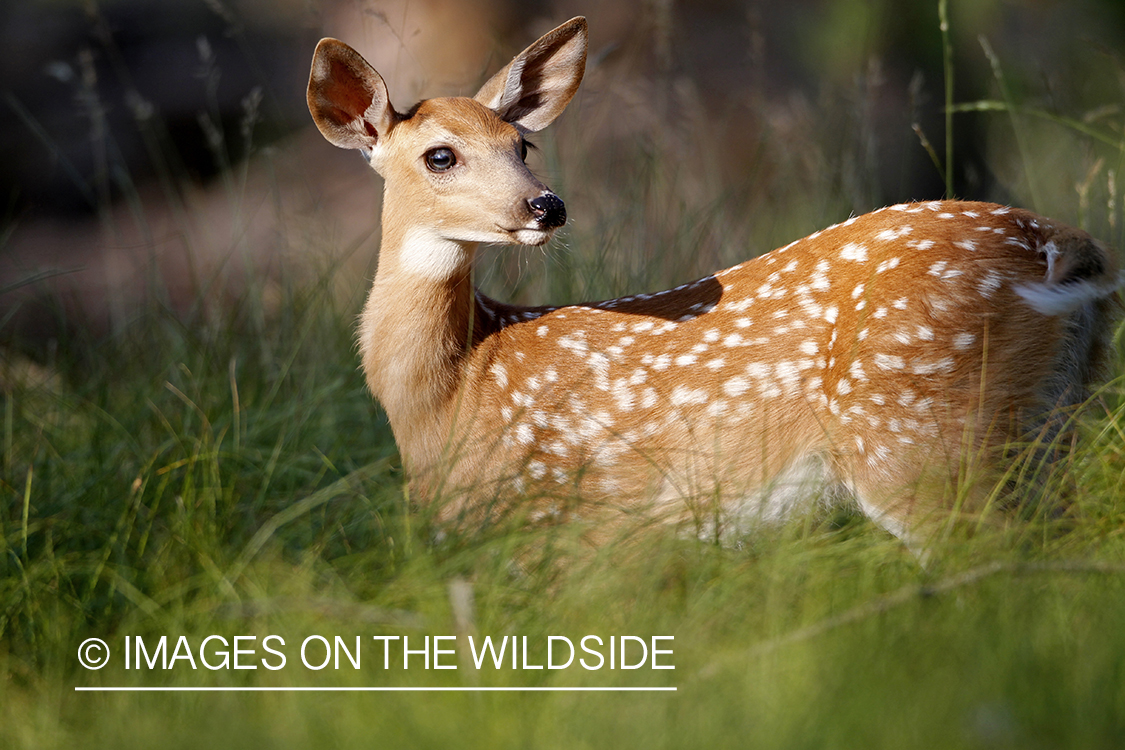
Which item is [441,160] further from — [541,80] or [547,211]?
[541,80]

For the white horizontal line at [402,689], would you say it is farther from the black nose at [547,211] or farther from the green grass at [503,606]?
the black nose at [547,211]

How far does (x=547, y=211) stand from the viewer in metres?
3.40

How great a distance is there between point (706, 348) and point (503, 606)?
123 centimetres

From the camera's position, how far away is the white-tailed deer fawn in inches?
121

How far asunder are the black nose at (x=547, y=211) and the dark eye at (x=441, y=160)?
383mm

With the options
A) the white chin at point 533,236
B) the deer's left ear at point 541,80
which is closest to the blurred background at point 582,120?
the deer's left ear at point 541,80

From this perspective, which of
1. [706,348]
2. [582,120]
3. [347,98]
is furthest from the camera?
[582,120]

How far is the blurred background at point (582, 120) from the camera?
6.09 metres

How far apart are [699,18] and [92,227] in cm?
570

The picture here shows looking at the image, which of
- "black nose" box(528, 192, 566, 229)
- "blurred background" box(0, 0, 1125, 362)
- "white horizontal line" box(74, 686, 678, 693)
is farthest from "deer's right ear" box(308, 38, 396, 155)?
"white horizontal line" box(74, 686, 678, 693)

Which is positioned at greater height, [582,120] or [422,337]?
[582,120]

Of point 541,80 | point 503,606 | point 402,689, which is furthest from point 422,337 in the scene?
point 402,689

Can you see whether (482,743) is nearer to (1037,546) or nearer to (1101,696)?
(1101,696)

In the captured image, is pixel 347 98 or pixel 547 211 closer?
pixel 547 211
